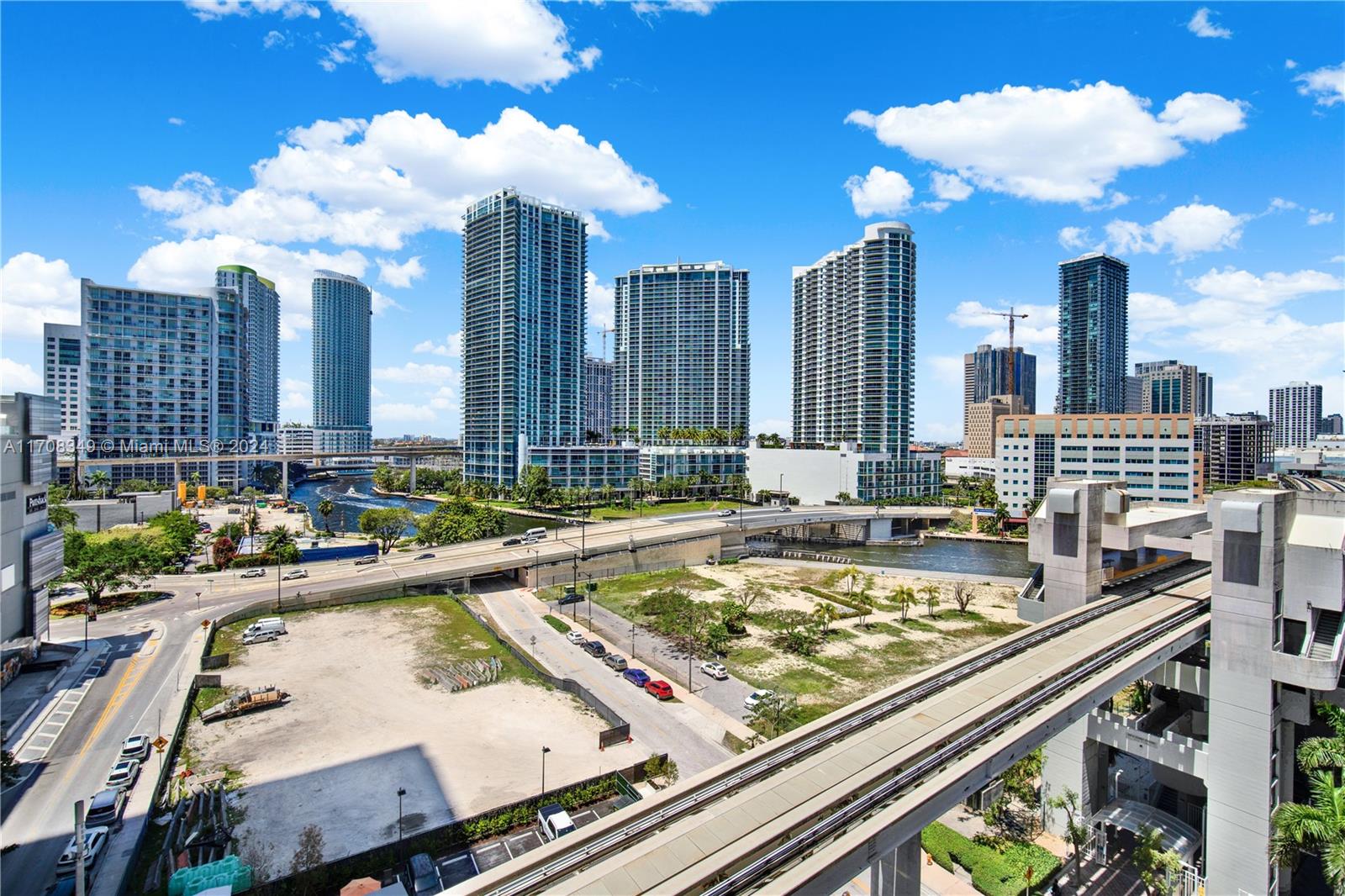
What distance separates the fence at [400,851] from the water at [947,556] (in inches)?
2789

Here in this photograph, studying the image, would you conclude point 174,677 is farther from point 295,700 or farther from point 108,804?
point 108,804

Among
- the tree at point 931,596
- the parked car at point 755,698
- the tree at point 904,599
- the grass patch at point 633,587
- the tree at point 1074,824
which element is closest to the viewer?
the tree at point 1074,824

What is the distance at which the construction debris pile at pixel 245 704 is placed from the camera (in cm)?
3672

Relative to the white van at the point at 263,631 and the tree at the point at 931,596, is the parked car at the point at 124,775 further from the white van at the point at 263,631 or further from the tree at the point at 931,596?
the tree at the point at 931,596

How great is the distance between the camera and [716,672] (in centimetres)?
4544

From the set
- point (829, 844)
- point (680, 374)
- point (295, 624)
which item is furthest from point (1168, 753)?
point (680, 374)

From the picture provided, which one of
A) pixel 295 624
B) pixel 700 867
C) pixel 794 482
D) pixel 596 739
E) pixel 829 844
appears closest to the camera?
pixel 700 867

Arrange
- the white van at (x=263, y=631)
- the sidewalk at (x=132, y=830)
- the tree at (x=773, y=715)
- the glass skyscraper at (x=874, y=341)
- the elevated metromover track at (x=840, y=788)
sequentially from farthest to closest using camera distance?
the glass skyscraper at (x=874, y=341) < the white van at (x=263, y=631) < the tree at (x=773, y=715) < the sidewalk at (x=132, y=830) < the elevated metromover track at (x=840, y=788)

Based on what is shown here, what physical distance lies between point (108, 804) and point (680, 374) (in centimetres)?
17664

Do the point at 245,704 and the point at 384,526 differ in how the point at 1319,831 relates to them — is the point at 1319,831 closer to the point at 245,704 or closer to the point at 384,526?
the point at 245,704

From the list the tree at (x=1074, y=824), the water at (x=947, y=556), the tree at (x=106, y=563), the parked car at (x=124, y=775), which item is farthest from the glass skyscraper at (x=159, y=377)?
the tree at (x=1074, y=824)

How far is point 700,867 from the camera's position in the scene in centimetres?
1316

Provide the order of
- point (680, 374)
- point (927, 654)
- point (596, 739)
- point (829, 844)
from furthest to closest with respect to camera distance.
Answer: point (680, 374), point (927, 654), point (596, 739), point (829, 844)

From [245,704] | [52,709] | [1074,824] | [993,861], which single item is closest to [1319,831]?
[1074,824]
